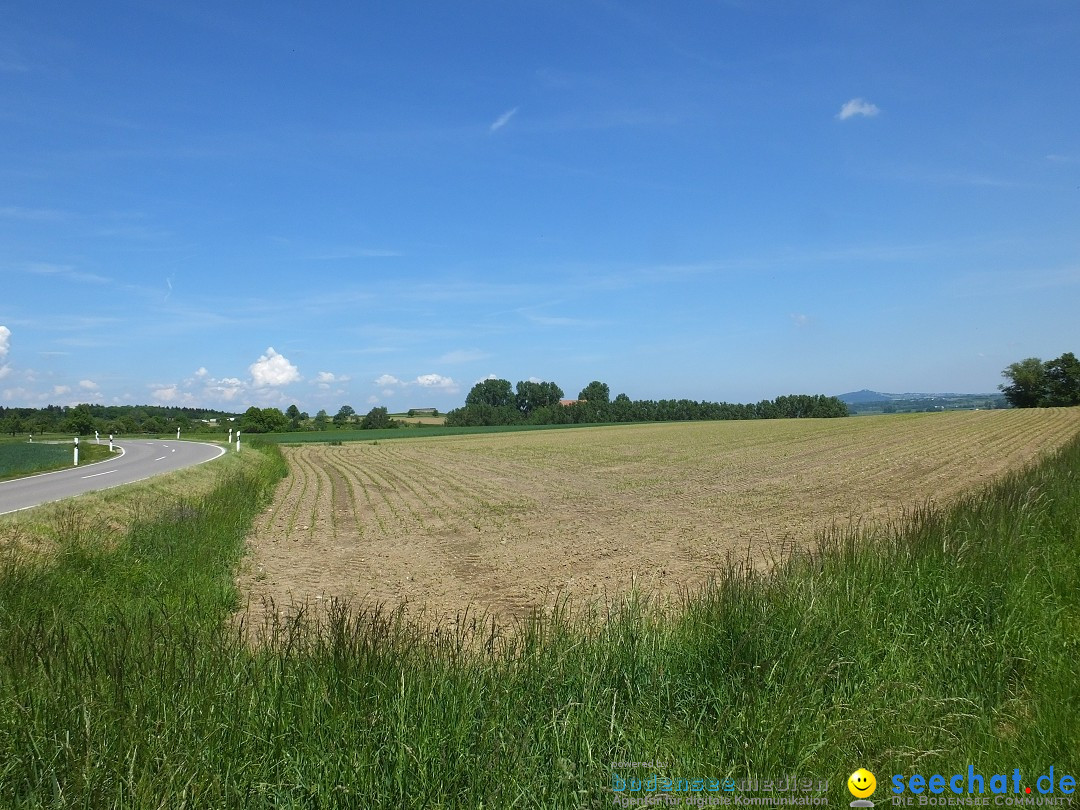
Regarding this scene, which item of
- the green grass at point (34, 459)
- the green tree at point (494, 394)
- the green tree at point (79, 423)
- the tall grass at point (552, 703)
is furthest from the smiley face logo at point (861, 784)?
the green tree at point (494, 394)

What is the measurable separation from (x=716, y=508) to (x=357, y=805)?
59.0ft

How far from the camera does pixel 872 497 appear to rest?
2138cm

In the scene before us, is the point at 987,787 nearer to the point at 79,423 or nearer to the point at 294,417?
the point at 79,423

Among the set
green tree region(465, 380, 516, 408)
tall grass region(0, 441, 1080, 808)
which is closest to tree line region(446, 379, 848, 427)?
green tree region(465, 380, 516, 408)

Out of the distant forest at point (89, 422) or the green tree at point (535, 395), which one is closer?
the distant forest at point (89, 422)

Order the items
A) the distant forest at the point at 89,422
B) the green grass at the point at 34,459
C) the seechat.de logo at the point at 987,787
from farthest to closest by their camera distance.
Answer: the distant forest at the point at 89,422
the green grass at the point at 34,459
the seechat.de logo at the point at 987,787

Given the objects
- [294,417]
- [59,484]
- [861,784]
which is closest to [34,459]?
[59,484]

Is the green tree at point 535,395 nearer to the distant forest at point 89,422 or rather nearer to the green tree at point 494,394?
the green tree at point 494,394

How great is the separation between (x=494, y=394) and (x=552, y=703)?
158 metres

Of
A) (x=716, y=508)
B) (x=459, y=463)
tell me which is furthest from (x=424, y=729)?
(x=459, y=463)

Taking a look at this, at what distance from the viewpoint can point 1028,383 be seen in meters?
115

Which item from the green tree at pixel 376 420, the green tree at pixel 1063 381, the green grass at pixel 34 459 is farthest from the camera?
the green tree at pixel 376 420

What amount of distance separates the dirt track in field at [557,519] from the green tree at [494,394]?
11991cm

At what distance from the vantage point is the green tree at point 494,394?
6355 inches
